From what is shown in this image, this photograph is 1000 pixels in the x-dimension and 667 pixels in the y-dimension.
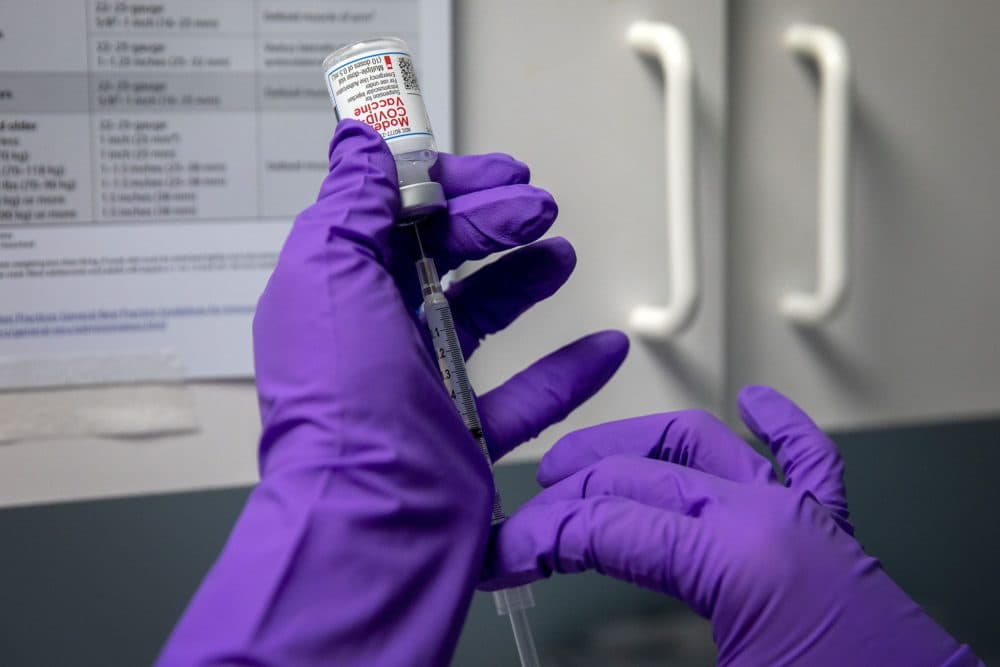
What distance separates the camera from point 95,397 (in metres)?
0.65

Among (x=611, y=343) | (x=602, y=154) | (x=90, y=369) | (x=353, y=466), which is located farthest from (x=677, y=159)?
(x=90, y=369)

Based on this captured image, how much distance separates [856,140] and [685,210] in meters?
0.24

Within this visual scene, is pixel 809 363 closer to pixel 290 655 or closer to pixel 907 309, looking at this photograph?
pixel 907 309

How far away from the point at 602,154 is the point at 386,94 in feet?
0.88

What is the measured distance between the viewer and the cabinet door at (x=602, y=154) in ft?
2.19

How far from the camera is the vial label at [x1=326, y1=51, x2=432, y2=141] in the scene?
46 cm

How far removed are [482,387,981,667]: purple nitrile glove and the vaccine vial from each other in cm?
21

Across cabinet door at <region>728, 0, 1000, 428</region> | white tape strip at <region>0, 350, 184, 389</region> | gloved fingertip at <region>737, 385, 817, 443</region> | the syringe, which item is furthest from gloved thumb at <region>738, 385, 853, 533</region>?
white tape strip at <region>0, 350, 184, 389</region>

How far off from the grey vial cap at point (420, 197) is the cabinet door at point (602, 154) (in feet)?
0.59

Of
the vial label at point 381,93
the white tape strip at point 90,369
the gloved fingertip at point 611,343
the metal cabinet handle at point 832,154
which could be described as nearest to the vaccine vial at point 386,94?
the vial label at point 381,93

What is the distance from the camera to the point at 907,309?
0.82m

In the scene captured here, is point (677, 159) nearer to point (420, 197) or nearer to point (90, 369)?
point (420, 197)

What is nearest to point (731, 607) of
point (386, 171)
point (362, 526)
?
point (362, 526)

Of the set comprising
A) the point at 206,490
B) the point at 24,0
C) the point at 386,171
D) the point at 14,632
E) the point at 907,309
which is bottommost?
the point at 14,632
